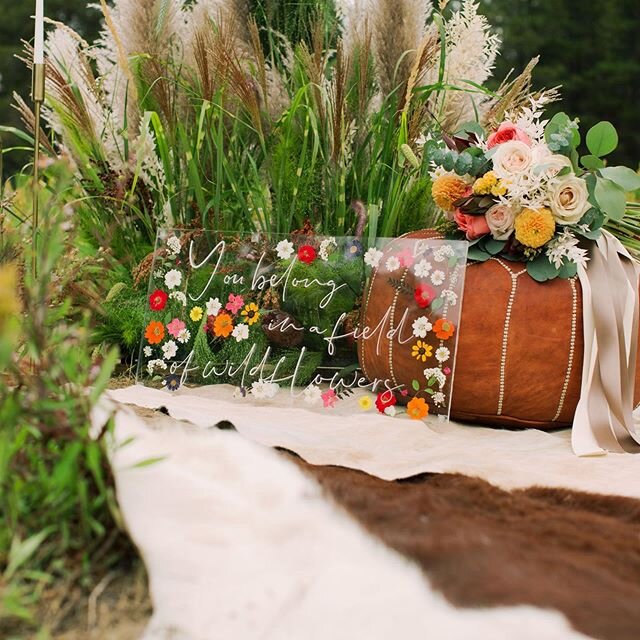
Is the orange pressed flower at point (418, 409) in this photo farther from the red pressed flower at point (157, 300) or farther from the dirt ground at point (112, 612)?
the dirt ground at point (112, 612)

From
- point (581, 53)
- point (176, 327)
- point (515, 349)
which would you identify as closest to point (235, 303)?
point (176, 327)

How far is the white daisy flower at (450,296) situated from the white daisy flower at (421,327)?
69 millimetres

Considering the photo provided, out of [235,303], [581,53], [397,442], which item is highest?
[581,53]

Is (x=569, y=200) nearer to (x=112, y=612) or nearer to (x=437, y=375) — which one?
(x=437, y=375)

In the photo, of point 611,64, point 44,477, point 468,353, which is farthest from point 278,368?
point 611,64

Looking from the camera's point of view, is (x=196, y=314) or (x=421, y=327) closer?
(x=421, y=327)

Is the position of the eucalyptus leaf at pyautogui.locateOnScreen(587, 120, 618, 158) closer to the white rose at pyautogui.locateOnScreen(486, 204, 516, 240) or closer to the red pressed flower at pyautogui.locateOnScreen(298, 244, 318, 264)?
the white rose at pyautogui.locateOnScreen(486, 204, 516, 240)

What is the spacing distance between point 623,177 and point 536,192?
21 cm

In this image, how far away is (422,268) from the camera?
2.10 meters

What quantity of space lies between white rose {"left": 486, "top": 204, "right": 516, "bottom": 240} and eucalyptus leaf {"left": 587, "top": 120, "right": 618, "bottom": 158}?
27 cm

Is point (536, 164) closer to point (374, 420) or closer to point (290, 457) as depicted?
point (374, 420)

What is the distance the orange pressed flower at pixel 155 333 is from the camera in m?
2.27

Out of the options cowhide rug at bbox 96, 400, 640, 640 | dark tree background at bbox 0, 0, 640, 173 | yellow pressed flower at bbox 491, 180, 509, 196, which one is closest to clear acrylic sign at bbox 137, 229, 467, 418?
yellow pressed flower at bbox 491, 180, 509, 196

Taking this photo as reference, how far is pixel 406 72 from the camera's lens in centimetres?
253
